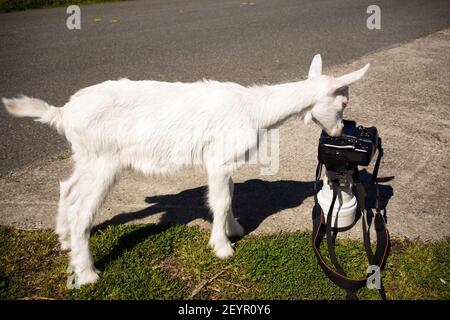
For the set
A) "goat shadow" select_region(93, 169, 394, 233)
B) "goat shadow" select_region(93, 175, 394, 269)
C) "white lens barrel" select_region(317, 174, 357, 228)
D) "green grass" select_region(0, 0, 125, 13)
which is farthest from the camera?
"green grass" select_region(0, 0, 125, 13)

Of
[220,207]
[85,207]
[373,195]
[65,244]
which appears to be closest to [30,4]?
[65,244]

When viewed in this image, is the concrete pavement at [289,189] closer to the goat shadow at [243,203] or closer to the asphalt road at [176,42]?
the goat shadow at [243,203]

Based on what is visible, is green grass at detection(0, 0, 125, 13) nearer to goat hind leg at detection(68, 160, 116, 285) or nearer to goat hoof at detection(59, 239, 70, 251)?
goat hoof at detection(59, 239, 70, 251)

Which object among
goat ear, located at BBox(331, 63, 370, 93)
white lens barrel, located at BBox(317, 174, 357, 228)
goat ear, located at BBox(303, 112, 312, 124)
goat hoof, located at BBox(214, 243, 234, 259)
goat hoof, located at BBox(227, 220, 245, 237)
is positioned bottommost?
goat hoof, located at BBox(214, 243, 234, 259)

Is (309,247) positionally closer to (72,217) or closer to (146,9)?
(72,217)

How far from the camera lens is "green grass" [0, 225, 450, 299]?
346 cm

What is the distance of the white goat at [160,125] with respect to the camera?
329 cm

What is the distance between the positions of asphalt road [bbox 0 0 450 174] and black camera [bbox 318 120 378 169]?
11.3ft

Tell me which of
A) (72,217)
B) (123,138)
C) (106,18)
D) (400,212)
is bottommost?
(400,212)

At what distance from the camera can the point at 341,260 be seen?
3.78 meters

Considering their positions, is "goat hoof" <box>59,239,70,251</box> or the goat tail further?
"goat hoof" <box>59,239,70,251</box>
